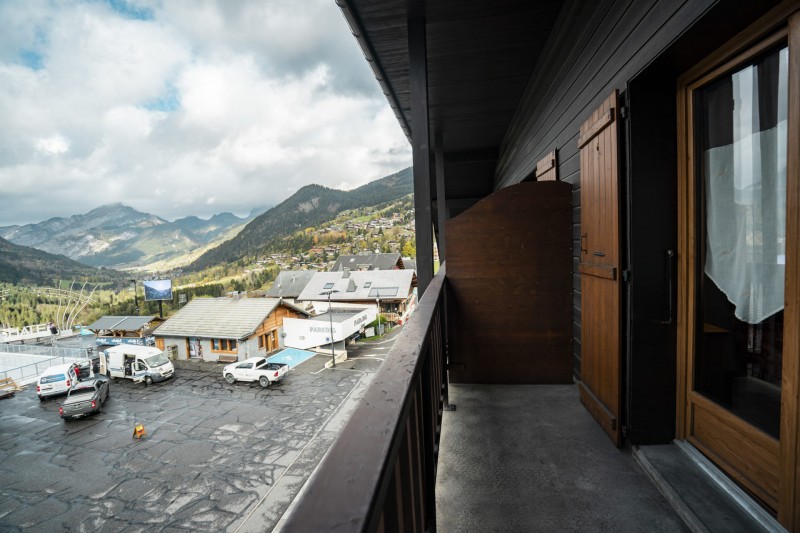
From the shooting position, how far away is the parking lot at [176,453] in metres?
11.3

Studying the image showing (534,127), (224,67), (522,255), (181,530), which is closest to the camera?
(522,255)

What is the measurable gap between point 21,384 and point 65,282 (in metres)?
76.4

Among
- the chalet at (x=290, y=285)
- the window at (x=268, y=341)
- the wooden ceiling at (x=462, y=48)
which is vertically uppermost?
the wooden ceiling at (x=462, y=48)

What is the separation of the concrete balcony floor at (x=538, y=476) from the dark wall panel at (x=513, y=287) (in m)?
0.43

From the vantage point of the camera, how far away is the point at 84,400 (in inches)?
685

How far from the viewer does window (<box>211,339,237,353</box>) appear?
2209cm

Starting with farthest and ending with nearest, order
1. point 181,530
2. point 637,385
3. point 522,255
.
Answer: point 181,530 → point 522,255 → point 637,385

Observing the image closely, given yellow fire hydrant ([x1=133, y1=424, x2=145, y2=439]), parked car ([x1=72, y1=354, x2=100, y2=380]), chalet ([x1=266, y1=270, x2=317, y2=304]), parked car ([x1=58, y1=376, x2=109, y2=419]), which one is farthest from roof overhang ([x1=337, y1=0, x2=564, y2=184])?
chalet ([x1=266, y1=270, x2=317, y2=304])

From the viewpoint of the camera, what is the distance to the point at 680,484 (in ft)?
5.25

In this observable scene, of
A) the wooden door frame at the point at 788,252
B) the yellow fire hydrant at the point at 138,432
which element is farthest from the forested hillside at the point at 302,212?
the wooden door frame at the point at 788,252

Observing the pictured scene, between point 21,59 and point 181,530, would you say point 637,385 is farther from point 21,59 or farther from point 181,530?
point 21,59

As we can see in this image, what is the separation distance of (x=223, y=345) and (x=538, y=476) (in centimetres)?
2389

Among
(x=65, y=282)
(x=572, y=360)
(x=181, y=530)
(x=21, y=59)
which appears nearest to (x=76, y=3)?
(x=21, y=59)

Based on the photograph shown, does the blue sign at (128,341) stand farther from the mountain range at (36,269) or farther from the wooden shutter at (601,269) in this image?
the mountain range at (36,269)
